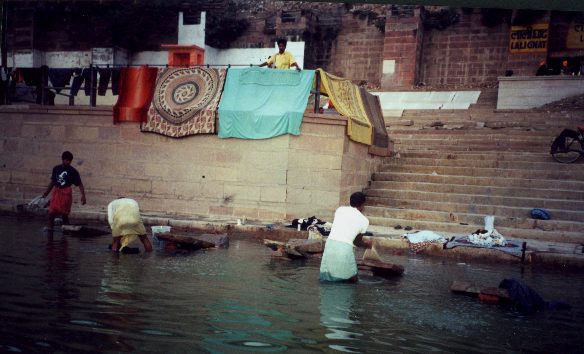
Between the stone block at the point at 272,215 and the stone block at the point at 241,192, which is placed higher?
the stone block at the point at 241,192

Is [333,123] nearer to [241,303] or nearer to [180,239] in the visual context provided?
[180,239]

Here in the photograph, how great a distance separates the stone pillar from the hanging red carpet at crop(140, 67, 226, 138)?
1252cm

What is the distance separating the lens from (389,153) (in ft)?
49.8

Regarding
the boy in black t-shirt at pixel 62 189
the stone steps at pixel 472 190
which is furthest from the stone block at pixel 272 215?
the boy in black t-shirt at pixel 62 189

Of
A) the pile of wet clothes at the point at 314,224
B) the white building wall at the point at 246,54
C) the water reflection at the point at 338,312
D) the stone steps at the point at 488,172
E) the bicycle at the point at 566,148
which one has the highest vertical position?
the white building wall at the point at 246,54

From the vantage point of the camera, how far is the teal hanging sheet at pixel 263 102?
1229 centimetres

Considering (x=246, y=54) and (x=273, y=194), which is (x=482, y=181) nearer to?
(x=273, y=194)

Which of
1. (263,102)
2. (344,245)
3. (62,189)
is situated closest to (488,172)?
(263,102)

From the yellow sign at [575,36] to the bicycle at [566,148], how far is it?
1081 cm

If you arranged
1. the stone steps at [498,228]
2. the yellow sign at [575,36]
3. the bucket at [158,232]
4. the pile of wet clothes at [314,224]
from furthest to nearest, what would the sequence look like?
the yellow sign at [575,36], the pile of wet clothes at [314,224], the stone steps at [498,228], the bucket at [158,232]

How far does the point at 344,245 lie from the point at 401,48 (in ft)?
63.5

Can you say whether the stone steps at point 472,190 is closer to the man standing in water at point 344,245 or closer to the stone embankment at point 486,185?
the stone embankment at point 486,185

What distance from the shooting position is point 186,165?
43.1 ft

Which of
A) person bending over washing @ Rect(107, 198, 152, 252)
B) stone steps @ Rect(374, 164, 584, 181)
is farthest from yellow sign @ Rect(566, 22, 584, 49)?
person bending over washing @ Rect(107, 198, 152, 252)
